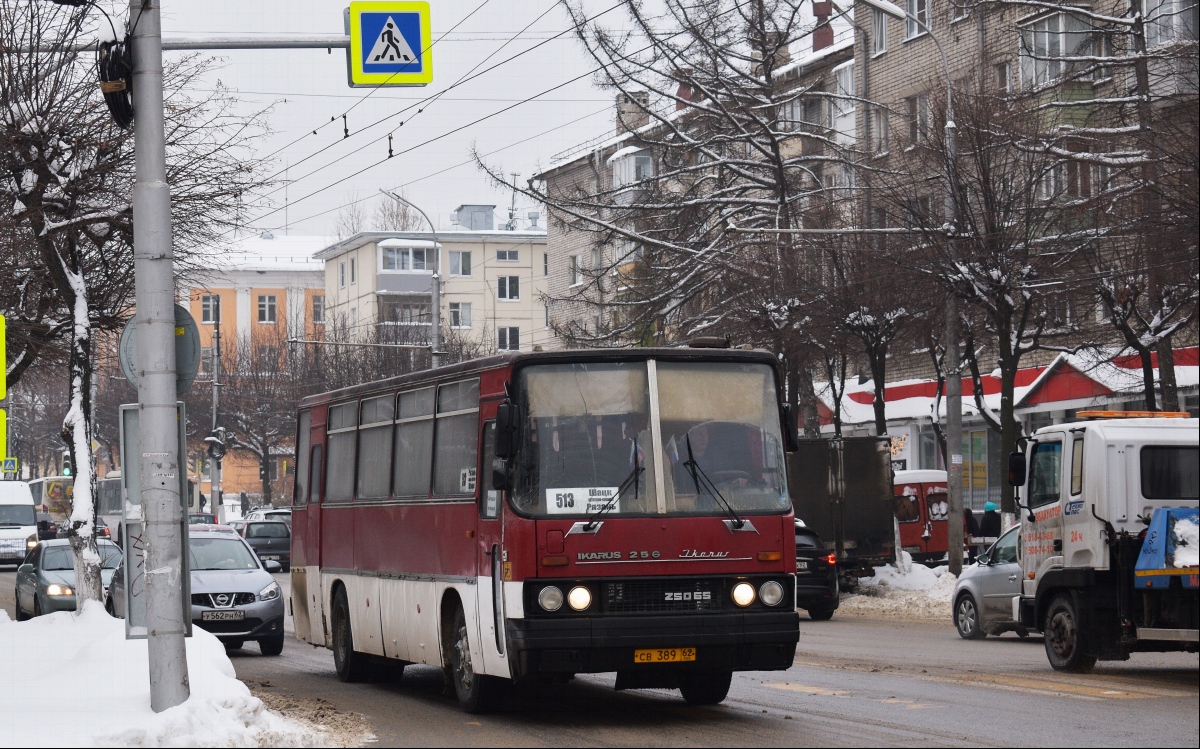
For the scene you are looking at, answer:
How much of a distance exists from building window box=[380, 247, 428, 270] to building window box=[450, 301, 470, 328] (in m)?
3.13

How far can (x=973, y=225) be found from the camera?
26.6 m

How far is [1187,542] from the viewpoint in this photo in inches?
535

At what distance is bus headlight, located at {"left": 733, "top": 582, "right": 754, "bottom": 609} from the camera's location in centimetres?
1176

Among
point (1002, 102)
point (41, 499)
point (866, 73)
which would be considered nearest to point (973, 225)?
point (1002, 102)

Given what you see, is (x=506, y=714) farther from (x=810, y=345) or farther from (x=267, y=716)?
(x=810, y=345)

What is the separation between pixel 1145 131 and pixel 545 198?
1483 centimetres

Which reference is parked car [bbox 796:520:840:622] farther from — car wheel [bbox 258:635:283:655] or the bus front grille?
the bus front grille

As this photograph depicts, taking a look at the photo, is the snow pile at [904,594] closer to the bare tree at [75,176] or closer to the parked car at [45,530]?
the bare tree at [75,176]

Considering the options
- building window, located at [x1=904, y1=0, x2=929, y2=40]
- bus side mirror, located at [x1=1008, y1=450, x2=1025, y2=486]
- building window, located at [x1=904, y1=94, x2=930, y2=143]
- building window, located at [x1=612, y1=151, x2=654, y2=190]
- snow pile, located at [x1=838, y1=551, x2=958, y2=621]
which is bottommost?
snow pile, located at [x1=838, y1=551, x2=958, y2=621]

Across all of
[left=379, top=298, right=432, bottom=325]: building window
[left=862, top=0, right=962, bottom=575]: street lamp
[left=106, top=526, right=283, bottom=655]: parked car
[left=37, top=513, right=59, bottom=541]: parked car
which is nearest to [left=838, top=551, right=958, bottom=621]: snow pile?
[left=862, top=0, right=962, bottom=575]: street lamp

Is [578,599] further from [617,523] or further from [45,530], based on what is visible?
[45,530]

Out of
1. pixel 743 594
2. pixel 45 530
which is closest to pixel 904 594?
pixel 743 594

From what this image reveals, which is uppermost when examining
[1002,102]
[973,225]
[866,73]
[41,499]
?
[866,73]

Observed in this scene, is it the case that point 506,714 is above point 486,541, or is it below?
below
